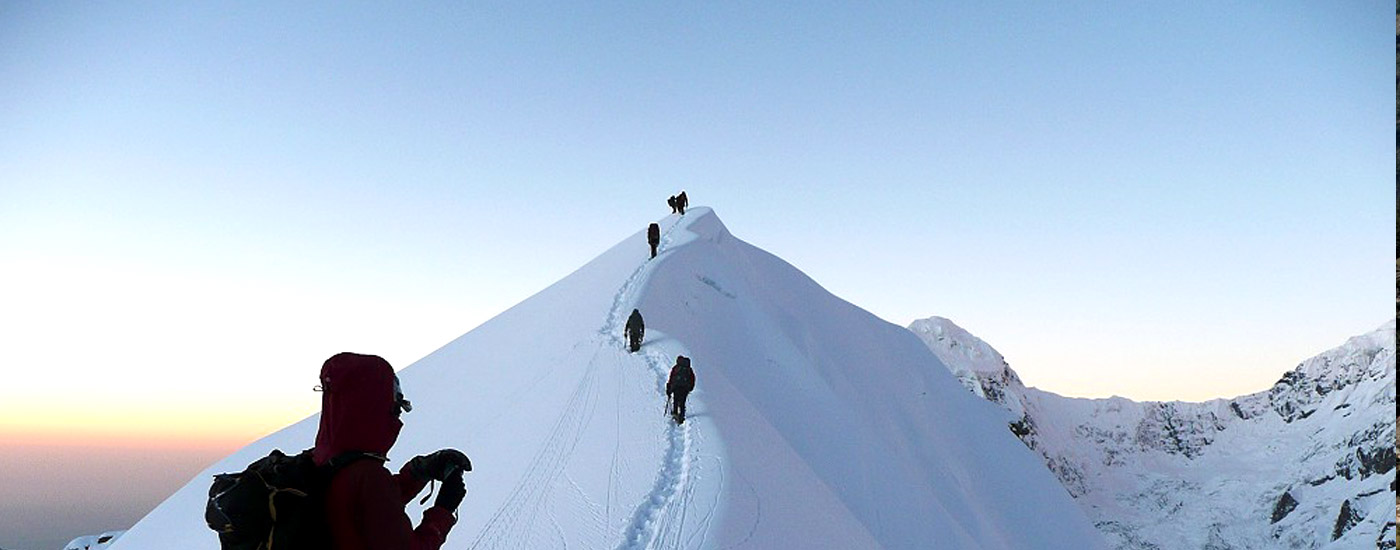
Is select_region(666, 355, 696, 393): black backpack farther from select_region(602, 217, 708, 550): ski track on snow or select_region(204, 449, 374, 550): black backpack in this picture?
select_region(204, 449, 374, 550): black backpack

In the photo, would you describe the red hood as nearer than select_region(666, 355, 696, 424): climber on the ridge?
Yes

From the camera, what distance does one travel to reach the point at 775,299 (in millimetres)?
48125

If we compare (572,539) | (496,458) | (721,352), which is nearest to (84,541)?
(721,352)

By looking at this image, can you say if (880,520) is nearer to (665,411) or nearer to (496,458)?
(665,411)

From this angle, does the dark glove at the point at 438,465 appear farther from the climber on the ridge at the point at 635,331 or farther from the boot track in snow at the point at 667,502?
the climber on the ridge at the point at 635,331

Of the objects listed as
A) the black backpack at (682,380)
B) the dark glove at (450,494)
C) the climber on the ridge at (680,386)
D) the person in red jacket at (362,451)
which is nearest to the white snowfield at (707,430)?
the climber on the ridge at (680,386)

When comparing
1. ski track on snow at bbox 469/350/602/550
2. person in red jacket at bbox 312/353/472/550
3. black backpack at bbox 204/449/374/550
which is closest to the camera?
black backpack at bbox 204/449/374/550

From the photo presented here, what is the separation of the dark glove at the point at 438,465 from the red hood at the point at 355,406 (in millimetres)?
244

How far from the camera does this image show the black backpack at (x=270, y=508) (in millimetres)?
3139

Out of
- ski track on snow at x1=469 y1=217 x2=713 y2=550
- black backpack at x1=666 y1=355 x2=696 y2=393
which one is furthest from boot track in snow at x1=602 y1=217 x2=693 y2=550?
black backpack at x1=666 y1=355 x2=696 y2=393

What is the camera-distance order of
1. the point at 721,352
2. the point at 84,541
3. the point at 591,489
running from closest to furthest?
the point at 591,489, the point at 721,352, the point at 84,541

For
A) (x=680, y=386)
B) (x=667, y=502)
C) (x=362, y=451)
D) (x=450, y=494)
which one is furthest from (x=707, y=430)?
(x=362, y=451)

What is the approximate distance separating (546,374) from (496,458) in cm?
735

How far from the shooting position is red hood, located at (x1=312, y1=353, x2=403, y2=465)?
3340 millimetres
